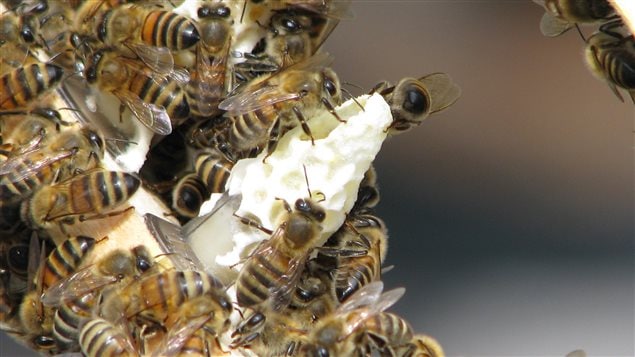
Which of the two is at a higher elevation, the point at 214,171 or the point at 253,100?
the point at 253,100

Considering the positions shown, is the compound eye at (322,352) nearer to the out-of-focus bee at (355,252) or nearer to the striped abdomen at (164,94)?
the out-of-focus bee at (355,252)

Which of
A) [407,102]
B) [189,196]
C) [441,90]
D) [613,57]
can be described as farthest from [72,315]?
[613,57]

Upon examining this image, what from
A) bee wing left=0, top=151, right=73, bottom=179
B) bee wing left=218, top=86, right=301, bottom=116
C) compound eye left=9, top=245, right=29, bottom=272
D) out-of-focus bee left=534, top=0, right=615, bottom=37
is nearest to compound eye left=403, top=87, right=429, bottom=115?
bee wing left=218, top=86, right=301, bottom=116

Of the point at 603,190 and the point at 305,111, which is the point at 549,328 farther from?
the point at 305,111

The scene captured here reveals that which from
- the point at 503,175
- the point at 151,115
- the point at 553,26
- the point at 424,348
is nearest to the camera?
the point at 424,348

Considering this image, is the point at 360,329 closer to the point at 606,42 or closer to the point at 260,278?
the point at 260,278

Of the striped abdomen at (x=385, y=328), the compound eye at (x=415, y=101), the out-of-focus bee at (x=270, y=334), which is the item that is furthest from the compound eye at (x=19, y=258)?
the compound eye at (x=415, y=101)

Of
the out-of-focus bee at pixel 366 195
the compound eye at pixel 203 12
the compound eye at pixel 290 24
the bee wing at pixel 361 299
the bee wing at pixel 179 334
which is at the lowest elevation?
the bee wing at pixel 179 334
